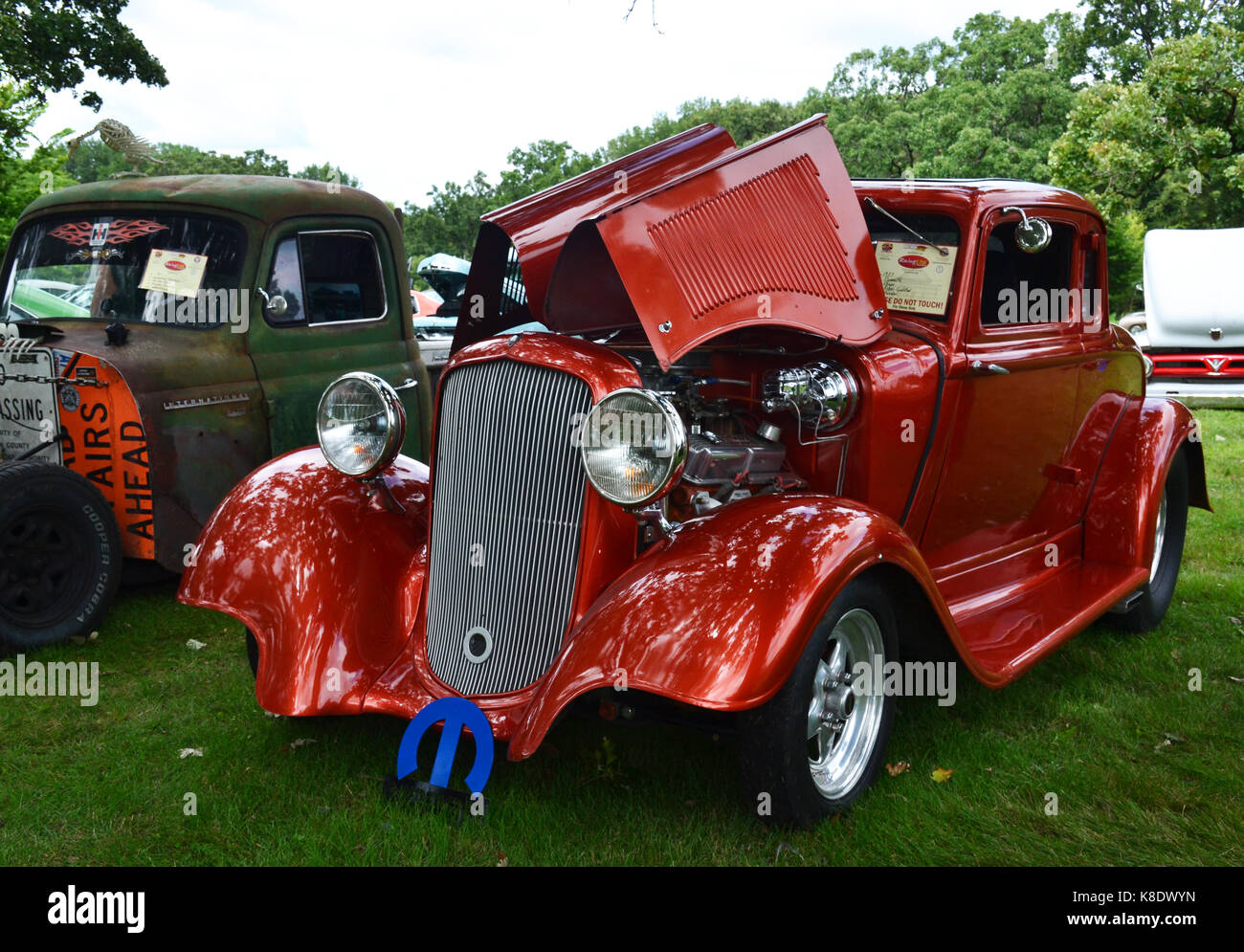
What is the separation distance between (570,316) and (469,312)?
521 millimetres

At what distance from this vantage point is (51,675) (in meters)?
4.23

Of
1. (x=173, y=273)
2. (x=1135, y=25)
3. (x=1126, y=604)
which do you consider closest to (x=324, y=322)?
(x=173, y=273)

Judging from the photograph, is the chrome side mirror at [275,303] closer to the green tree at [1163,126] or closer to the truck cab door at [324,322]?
the truck cab door at [324,322]

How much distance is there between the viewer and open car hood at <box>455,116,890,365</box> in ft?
9.45

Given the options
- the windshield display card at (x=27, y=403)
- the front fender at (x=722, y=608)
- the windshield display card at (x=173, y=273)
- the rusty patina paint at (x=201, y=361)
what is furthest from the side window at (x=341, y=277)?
the front fender at (x=722, y=608)

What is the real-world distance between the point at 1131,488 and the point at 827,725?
7.69 ft

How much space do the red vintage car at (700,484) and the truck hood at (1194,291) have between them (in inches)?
406

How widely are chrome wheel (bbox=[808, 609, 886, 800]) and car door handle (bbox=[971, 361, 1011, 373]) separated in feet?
3.98

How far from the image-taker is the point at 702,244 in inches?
118

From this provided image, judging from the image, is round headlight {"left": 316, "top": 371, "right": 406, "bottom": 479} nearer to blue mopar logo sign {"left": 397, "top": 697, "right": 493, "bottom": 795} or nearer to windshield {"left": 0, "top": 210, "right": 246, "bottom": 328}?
blue mopar logo sign {"left": 397, "top": 697, "right": 493, "bottom": 795}

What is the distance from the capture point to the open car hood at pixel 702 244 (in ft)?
9.45
